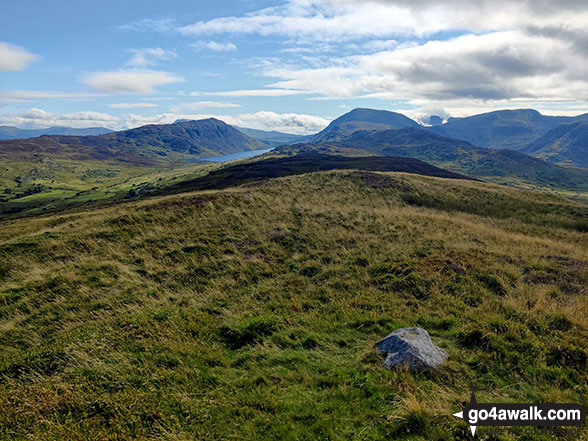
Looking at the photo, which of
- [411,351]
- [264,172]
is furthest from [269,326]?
[264,172]

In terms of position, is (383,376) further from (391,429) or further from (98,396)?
(98,396)

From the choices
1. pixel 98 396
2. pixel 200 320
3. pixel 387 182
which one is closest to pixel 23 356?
pixel 98 396

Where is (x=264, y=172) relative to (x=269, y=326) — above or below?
above

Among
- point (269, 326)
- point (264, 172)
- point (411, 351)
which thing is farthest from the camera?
point (264, 172)

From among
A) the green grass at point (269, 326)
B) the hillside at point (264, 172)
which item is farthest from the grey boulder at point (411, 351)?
the hillside at point (264, 172)

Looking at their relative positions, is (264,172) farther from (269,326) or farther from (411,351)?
(411,351)

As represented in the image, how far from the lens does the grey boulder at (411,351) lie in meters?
7.55

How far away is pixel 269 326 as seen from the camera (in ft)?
33.8

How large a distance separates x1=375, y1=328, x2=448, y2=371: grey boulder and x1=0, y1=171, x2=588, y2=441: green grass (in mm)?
299

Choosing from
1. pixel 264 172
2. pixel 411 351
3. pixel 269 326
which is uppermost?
pixel 264 172

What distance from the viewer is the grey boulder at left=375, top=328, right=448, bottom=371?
297 inches

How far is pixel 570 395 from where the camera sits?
6719 mm

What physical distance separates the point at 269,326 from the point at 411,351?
4865 mm

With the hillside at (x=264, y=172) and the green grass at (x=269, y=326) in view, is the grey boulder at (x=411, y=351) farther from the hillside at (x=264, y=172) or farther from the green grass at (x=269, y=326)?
the hillside at (x=264, y=172)
